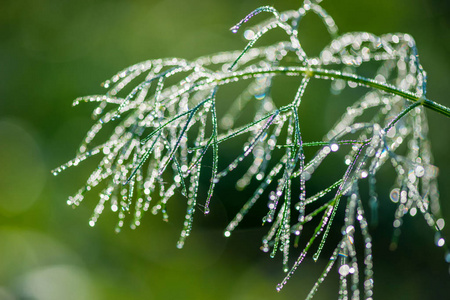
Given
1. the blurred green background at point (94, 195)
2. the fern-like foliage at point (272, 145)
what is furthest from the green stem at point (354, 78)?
the blurred green background at point (94, 195)

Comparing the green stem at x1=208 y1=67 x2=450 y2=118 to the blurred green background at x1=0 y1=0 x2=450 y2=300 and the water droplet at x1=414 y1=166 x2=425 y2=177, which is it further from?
the blurred green background at x1=0 y1=0 x2=450 y2=300

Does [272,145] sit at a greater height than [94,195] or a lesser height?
lesser

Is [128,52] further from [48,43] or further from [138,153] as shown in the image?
[138,153]

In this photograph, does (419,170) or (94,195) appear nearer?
(419,170)

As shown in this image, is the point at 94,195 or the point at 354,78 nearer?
the point at 354,78

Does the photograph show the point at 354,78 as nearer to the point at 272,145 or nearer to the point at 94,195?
the point at 272,145

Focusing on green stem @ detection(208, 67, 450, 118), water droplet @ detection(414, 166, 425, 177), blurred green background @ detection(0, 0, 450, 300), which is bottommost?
water droplet @ detection(414, 166, 425, 177)

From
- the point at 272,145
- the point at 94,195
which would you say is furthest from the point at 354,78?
the point at 94,195

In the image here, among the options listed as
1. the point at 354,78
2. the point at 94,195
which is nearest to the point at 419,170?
the point at 354,78

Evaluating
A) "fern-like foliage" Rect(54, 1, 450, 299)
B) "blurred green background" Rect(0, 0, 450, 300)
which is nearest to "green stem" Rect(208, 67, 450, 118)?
"fern-like foliage" Rect(54, 1, 450, 299)
